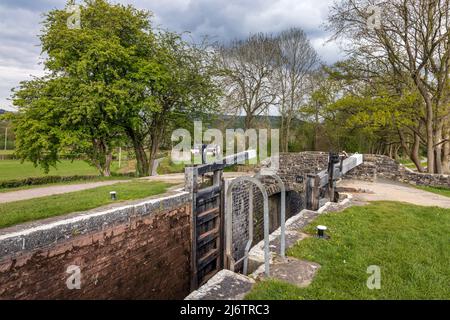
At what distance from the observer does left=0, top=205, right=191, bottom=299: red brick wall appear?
3.68 meters

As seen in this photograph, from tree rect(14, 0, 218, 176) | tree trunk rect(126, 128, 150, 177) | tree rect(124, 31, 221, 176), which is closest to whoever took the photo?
tree rect(14, 0, 218, 176)

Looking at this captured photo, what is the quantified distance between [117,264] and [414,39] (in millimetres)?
14873

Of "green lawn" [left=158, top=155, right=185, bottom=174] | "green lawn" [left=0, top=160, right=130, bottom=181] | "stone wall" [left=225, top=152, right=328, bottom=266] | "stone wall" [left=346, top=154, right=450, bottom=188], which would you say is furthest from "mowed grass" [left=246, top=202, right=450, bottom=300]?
"green lawn" [left=0, top=160, right=130, bottom=181]

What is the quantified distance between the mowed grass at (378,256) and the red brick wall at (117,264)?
3.09m

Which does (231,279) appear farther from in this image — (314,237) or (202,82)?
(202,82)

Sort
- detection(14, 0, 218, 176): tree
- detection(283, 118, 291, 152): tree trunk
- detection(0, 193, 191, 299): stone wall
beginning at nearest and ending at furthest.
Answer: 1. detection(0, 193, 191, 299): stone wall
2. detection(14, 0, 218, 176): tree
3. detection(283, 118, 291, 152): tree trunk

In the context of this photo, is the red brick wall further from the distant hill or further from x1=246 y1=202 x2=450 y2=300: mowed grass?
the distant hill

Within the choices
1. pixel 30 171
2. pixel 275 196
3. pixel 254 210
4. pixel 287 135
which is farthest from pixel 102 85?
pixel 30 171

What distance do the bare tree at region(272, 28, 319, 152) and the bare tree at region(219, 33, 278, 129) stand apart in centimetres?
77

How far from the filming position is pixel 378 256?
399cm

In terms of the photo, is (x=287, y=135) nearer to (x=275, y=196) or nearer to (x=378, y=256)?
(x=275, y=196)
